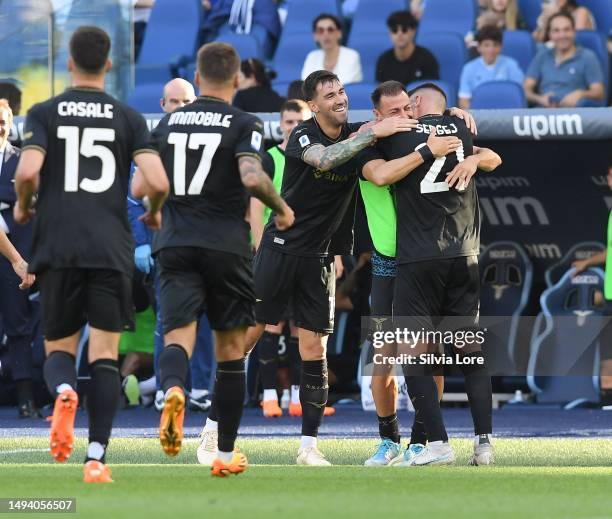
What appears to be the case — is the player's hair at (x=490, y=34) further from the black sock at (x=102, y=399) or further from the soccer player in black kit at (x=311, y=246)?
the black sock at (x=102, y=399)

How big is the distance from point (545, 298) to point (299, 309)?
508 centimetres

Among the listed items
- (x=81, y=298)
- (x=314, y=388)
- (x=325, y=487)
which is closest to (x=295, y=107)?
(x=314, y=388)

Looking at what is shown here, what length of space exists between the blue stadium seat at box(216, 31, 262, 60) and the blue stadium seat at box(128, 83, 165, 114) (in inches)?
36.8

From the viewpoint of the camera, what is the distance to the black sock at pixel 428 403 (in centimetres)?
825

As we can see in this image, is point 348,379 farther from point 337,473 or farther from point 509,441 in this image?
point 337,473

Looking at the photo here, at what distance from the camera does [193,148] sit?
23.6ft

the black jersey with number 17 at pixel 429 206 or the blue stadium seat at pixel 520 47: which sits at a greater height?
the blue stadium seat at pixel 520 47

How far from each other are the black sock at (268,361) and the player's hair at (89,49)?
17.5 feet

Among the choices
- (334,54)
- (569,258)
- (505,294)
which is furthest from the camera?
(334,54)

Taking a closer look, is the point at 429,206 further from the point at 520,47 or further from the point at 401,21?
the point at 520,47

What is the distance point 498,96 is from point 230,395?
6.82 m

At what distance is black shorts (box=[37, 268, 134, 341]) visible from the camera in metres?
6.90

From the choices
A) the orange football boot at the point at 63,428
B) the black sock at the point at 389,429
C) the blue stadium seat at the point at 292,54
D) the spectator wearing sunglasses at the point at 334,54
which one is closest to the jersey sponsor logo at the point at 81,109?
the orange football boot at the point at 63,428

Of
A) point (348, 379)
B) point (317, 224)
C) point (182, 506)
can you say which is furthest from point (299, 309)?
point (348, 379)
